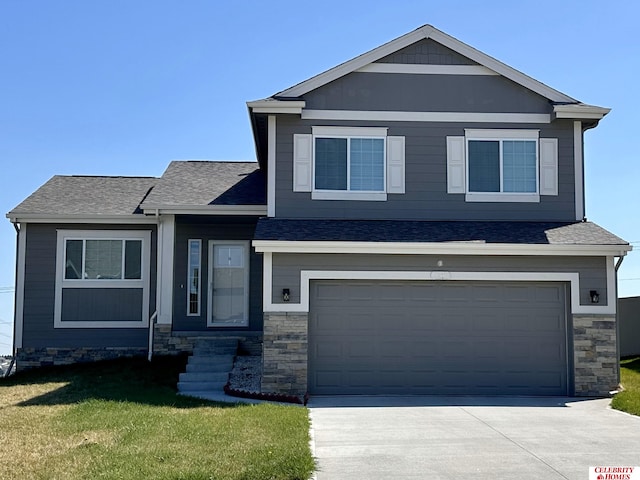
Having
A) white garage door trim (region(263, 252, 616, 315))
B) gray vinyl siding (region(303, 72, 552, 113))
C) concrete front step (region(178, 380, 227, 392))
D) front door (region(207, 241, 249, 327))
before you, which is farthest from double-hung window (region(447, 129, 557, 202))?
concrete front step (region(178, 380, 227, 392))

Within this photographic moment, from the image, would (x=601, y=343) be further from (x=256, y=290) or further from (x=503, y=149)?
(x=256, y=290)

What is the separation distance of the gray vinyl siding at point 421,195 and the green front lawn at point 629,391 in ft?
11.2

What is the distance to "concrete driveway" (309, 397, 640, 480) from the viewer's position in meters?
7.97

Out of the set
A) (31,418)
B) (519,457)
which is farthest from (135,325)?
(519,457)

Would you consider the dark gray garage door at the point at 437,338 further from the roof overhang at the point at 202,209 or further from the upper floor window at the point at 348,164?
the roof overhang at the point at 202,209

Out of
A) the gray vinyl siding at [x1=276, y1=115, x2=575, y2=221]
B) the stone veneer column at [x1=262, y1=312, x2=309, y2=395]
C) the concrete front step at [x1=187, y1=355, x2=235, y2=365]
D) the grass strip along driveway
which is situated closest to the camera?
the grass strip along driveway

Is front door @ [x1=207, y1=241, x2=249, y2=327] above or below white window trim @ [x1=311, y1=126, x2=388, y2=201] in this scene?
below

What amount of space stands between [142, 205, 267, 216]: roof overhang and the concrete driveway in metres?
5.03

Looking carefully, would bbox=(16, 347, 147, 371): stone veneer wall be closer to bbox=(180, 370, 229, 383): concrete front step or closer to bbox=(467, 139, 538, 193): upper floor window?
bbox=(180, 370, 229, 383): concrete front step

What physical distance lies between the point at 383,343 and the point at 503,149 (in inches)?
179

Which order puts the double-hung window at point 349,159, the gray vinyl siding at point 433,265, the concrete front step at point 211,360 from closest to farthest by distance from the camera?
the gray vinyl siding at point 433,265, the double-hung window at point 349,159, the concrete front step at point 211,360

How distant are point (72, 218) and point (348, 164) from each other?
6.92 m

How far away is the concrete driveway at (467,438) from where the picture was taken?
26.1 feet

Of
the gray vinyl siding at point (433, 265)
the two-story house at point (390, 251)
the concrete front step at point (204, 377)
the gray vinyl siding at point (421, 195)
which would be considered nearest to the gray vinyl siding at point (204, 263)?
the two-story house at point (390, 251)
